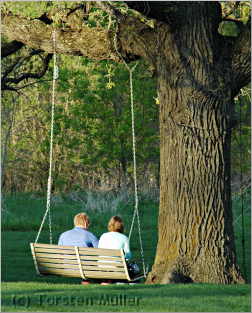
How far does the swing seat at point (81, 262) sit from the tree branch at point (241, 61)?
2.87 meters

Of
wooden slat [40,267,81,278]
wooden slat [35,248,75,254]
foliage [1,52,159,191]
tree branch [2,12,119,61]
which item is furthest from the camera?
foliage [1,52,159,191]

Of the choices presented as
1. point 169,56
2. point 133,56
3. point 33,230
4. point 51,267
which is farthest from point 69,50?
point 33,230

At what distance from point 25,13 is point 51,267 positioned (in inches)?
207

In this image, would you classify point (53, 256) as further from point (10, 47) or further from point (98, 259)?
point (10, 47)

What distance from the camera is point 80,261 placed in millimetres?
10797

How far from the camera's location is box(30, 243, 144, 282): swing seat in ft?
34.9

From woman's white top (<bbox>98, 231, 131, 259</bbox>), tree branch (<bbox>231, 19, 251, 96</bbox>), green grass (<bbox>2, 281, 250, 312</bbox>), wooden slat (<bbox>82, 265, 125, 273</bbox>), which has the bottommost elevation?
green grass (<bbox>2, 281, 250, 312</bbox>)

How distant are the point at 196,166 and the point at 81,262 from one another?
1957mm

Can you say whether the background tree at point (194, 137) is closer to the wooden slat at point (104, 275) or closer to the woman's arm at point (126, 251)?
the woman's arm at point (126, 251)

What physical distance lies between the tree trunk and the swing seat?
0.93m

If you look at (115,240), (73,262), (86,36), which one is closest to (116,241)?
(115,240)

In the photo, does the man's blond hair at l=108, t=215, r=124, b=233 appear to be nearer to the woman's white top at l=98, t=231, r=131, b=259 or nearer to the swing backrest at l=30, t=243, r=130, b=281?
the woman's white top at l=98, t=231, r=131, b=259

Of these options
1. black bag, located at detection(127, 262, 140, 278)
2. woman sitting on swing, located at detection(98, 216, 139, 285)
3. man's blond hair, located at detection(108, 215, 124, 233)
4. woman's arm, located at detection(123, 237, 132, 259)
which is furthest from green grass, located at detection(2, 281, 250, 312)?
man's blond hair, located at detection(108, 215, 124, 233)

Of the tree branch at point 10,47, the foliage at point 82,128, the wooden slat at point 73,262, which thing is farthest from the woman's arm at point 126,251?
the foliage at point 82,128
